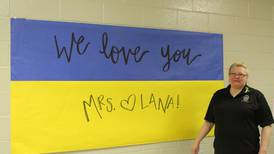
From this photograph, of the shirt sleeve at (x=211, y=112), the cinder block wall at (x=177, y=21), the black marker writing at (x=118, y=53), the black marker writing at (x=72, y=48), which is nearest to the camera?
the cinder block wall at (x=177, y=21)

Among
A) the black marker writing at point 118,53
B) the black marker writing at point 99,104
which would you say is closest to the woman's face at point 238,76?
the black marker writing at point 118,53

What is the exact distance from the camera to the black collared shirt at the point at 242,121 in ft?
7.41

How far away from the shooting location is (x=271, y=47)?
291 cm

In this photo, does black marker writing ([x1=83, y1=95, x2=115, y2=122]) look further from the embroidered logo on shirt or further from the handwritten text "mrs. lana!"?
the embroidered logo on shirt

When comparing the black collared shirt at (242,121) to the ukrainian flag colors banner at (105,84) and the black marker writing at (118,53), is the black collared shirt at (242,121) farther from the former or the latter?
the black marker writing at (118,53)

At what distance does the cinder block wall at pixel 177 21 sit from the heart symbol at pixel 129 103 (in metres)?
0.27

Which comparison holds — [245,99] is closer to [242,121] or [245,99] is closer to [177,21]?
[242,121]

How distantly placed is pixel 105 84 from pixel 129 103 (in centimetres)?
21

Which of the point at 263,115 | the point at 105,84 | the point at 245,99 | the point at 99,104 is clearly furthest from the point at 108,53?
the point at 263,115

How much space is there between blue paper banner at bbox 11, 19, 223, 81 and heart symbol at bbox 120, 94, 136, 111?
5.3 inches

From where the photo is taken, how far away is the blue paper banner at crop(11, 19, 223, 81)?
2.02 metres

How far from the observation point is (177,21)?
251cm

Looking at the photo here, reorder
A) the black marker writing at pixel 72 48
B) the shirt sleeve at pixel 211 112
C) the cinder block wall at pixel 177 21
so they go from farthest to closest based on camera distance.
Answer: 1. the shirt sleeve at pixel 211 112
2. the black marker writing at pixel 72 48
3. the cinder block wall at pixel 177 21

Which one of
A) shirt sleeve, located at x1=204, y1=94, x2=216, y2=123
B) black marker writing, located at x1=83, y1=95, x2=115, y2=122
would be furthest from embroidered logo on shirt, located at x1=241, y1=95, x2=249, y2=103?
black marker writing, located at x1=83, y1=95, x2=115, y2=122
